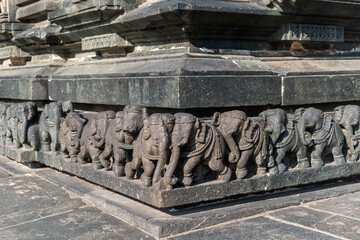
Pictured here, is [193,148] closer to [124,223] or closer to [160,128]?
[160,128]

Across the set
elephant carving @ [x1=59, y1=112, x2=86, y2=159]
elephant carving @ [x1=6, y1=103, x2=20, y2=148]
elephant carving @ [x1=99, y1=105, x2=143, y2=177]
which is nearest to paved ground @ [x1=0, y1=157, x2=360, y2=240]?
elephant carving @ [x1=99, y1=105, x2=143, y2=177]

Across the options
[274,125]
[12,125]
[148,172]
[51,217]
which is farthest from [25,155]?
[274,125]

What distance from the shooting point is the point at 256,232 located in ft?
10.6

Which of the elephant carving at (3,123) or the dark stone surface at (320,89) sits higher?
the dark stone surface at (320,89)

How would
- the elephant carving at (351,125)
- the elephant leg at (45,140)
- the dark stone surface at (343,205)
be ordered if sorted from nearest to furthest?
the dark stone surface at (343,205) → the elephant carving at (351,125) → the elephant leg at (45,140)

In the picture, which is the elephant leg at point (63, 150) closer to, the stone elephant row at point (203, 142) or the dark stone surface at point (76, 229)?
the stone elephant row at point (203, 142)

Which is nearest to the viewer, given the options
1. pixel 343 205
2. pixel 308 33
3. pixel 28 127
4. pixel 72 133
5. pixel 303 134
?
pixel 343 205

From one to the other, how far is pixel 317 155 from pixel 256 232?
49.1 inches

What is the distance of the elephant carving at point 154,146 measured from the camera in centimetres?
345

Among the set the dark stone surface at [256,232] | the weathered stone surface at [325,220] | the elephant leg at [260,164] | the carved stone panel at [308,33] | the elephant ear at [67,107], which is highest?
the carved stone panel at [308,33]

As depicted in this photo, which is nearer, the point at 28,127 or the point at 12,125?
the point at 28,127

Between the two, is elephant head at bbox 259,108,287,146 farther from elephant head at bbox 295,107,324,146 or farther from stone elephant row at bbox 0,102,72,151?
stone elephant row at bbox 0,102,72,151

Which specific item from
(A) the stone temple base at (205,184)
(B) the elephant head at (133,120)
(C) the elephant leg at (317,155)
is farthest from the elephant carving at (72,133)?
(C) the elephant leg at (317,155)

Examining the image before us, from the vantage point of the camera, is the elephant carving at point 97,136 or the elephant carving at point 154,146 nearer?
the elephant carving at point 154,146
